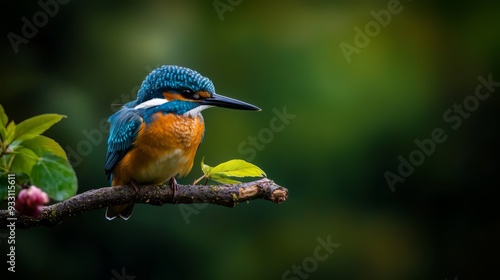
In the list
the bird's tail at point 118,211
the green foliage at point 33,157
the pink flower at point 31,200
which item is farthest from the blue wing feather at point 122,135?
the pink flower at point 31,200

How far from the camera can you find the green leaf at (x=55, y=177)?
48.3 inches

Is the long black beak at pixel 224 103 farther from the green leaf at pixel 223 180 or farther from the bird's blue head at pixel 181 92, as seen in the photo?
the green leaf at pixel 223 180

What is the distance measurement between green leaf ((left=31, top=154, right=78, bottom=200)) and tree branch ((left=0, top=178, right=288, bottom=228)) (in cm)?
24

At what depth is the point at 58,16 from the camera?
4.31m

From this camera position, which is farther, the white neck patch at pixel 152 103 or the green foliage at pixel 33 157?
the white neck patch at pixel 152 103

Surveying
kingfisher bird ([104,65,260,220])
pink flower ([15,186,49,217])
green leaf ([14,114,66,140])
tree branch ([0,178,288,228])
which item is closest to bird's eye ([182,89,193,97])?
kingfisher bird ([104,65,260,220])

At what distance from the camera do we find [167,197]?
2053 mm

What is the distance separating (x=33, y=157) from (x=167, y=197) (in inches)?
31.2

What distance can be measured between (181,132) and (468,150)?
3.03 m

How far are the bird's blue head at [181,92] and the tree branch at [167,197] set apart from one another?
42cm

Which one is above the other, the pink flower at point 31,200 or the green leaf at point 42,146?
A: the green leaf at point 42,146

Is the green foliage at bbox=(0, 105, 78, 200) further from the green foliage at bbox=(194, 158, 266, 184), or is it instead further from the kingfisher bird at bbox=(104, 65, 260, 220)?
the kingfisher bird at bbox=(104, 65, 260, 220)

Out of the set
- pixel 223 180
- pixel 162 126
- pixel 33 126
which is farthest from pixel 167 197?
pixel 33 126

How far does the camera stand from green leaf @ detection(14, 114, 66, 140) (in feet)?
4.29
